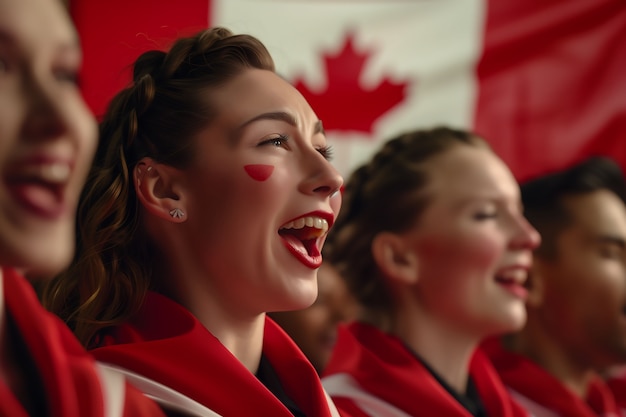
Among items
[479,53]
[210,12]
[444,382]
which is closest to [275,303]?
[444,382]

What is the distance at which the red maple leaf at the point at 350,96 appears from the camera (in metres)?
3.04

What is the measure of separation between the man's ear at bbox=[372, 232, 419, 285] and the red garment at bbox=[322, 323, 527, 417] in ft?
0.39

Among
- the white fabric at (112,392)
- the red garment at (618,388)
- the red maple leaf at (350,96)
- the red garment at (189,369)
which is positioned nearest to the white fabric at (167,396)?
the red garment at (189,369)

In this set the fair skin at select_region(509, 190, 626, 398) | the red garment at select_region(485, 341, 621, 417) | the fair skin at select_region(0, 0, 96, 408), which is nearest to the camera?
the fair skin at select_region(0, 0, 96, 408)

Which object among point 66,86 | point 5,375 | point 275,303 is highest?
point 66,86

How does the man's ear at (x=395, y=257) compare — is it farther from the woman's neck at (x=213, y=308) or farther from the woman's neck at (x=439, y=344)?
the woman's neck at (x=213, y=308)

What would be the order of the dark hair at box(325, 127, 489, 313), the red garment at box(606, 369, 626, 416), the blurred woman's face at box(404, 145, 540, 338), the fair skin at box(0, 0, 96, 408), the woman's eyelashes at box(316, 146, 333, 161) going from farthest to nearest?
the red garment at box(606, 369, 626, 416) → the dark hair at box(325, 127, 489, 313) → the blurred woman's face at box(404, 145, 540, 338) → the woman's eyelashes at box(316, 146, 333, 161) → the fair skin at box(0, 0, 96, 408)

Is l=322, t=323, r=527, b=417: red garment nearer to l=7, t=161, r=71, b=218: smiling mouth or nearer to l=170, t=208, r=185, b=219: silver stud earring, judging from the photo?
l=170, t=208, r=185, b=219: silver stud earring

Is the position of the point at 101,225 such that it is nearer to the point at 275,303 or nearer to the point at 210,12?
the point at 275,303

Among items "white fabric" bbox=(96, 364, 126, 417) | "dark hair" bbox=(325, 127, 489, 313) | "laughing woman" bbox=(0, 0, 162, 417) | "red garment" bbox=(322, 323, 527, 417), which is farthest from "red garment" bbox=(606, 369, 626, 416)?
"laughing woman" bbox=(0, 0, 162, 417)

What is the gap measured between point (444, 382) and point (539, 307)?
0.57m

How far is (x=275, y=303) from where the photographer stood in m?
1.38

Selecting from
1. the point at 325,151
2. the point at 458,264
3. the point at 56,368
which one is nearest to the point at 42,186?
the point at 56,368

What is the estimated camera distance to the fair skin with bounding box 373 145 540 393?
188cm
